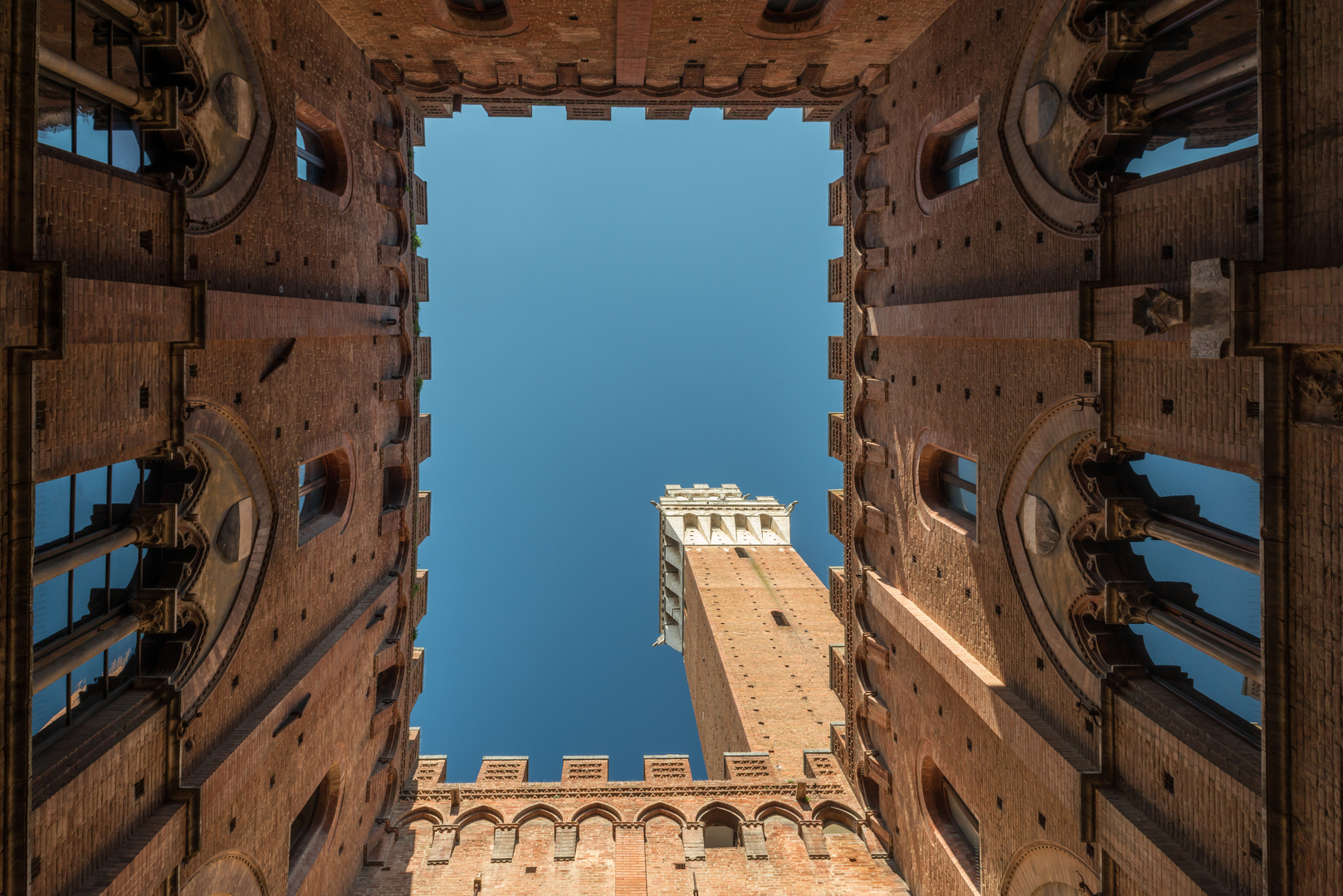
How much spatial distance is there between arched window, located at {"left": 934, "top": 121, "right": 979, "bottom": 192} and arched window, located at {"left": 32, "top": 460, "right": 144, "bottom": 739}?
14.8 m

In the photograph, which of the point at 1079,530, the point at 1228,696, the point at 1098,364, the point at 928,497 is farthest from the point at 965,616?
the point at 1098,364

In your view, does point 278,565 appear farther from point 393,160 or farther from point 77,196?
point 393,160

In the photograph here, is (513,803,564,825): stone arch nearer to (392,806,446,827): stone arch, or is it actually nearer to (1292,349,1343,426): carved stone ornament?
(392,806,446,827): stone arch

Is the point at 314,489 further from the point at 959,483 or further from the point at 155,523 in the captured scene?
the point at 959,483

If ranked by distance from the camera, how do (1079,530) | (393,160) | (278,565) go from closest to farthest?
(1079,530) → (278,565) → (393,160)

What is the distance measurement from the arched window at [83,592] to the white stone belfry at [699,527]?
40419 mm

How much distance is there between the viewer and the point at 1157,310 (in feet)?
26.2

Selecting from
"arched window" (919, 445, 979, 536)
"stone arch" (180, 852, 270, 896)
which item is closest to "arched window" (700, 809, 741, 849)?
"arched window" (919, 445, 979, 536)

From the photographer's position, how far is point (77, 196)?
746 cm

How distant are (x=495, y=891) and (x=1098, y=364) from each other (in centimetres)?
1672

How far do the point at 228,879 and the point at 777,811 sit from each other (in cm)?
1302

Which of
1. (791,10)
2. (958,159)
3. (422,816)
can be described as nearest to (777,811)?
(422,816)

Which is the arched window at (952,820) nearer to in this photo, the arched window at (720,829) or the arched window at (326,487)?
the arched window at (720,829)

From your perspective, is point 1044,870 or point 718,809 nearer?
point 1044,870
